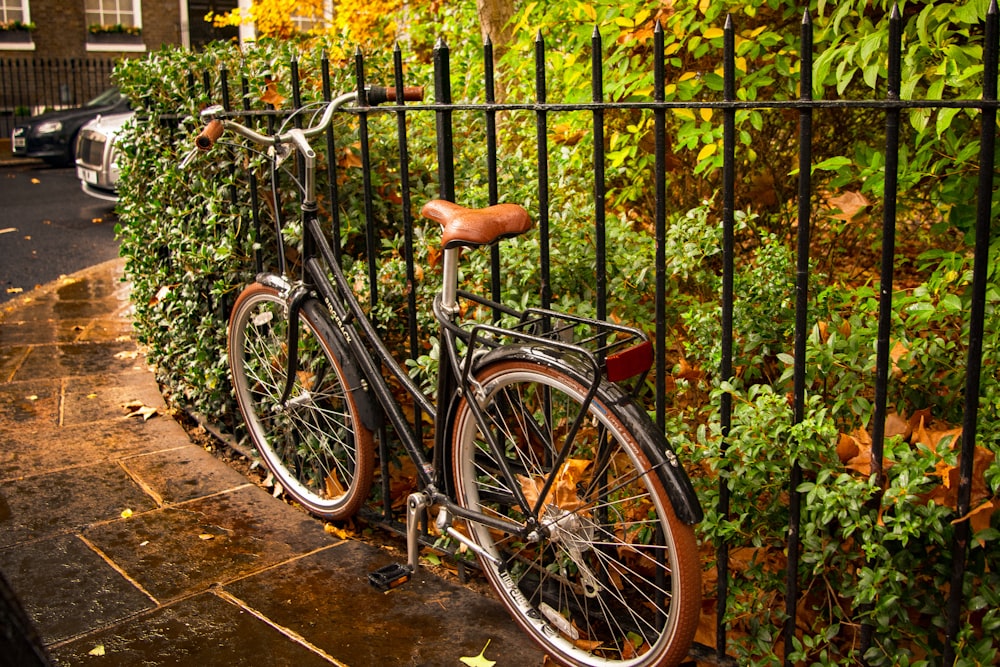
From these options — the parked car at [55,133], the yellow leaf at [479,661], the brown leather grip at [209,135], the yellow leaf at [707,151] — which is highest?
the parked car at [55,133]

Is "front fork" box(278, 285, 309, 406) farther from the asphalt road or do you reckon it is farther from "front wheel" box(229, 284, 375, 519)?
the asphalt road

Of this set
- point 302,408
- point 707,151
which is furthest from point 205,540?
point 707,151

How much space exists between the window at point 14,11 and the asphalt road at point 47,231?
36.7 ft

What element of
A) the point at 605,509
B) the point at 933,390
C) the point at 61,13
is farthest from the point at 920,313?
the point at 61,13

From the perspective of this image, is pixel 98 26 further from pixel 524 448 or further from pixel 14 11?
pixel 524 448

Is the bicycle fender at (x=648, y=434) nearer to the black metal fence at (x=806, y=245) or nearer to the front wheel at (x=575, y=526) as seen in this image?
the front wheel at (x=575, y=526)

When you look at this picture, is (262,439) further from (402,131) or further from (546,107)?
(546,107)

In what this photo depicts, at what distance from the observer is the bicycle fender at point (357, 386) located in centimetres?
329

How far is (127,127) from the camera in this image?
4.79 m

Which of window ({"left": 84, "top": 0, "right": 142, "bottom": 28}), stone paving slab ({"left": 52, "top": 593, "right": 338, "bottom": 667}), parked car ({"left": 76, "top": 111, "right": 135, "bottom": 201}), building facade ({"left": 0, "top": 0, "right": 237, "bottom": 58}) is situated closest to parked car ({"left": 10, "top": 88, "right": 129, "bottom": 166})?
parked car ({"left": 76, "top": 111, "right": 135, "bottom": 201})

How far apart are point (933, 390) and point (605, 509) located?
0.91 m

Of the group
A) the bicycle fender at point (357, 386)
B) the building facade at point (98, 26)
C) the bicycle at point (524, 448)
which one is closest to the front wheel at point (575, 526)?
the bicycle at point (524, 448)

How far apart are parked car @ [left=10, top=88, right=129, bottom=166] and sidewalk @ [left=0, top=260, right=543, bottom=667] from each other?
42.9 ft

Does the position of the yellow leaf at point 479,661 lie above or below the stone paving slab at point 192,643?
below
